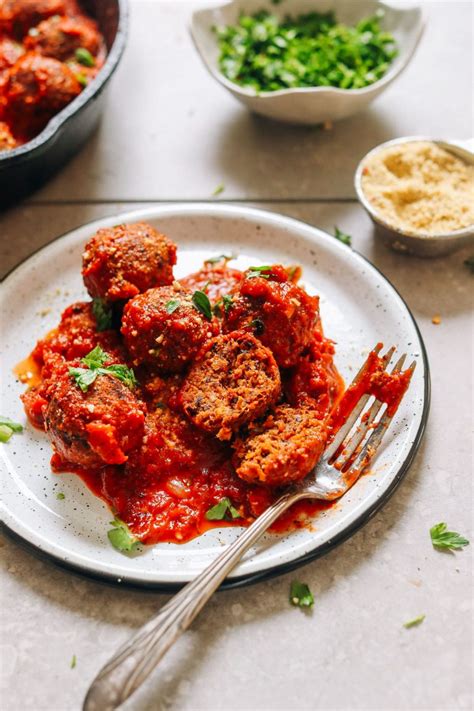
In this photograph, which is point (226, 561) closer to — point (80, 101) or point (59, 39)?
point (80, 101)

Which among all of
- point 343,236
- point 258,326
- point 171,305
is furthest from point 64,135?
point 258,326

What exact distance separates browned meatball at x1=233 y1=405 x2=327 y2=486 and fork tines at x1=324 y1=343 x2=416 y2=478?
15 cm

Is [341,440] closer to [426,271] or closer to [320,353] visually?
[320,353]

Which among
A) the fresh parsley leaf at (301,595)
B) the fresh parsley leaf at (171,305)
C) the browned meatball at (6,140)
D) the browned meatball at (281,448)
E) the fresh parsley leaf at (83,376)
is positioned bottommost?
the fresh parsley leaf at (301,595)

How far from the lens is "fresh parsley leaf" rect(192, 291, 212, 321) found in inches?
148

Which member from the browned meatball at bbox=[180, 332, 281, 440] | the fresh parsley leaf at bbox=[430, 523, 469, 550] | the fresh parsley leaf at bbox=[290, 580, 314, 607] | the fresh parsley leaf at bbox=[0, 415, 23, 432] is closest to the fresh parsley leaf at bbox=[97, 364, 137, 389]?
the browned meatball at bbox=[180, 332, 281, 440]

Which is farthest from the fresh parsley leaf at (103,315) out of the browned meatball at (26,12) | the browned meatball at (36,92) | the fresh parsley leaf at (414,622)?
the browned meatball at (26,12)

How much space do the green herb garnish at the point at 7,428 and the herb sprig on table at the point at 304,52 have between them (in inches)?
113

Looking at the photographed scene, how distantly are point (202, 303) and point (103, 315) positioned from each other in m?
0.57

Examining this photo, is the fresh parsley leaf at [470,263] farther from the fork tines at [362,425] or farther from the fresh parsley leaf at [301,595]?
the fresh parsley leaf at [301,595]

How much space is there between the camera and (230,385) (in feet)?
11.9

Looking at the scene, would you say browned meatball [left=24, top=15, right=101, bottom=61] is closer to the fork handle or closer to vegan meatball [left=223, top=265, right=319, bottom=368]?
vegan meatball [left=223, top=265, right=319, bottom=368]

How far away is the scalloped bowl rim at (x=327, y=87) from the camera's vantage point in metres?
4.93

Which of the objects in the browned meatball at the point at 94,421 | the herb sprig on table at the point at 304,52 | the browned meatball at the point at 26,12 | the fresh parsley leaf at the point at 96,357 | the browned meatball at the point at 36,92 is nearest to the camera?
the browned meatball at the point at 94,421
